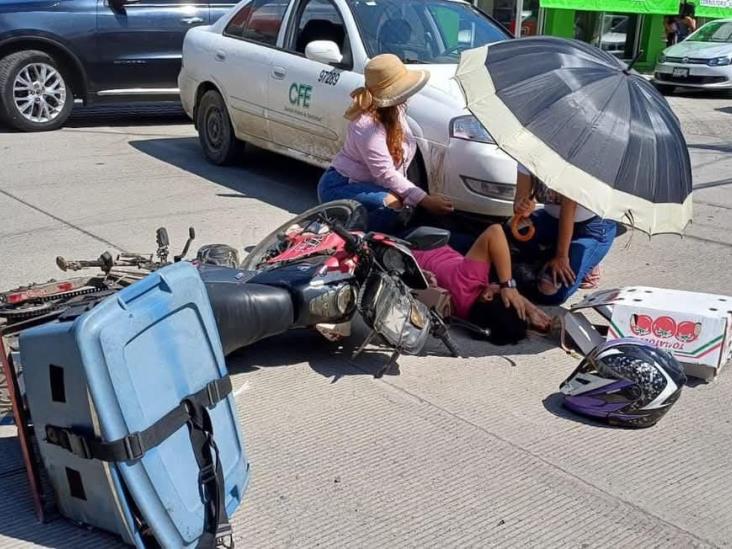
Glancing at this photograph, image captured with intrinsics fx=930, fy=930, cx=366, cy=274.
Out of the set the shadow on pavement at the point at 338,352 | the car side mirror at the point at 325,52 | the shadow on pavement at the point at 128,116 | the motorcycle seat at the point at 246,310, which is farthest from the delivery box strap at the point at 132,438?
the shadow on pavement at the point at 128,116

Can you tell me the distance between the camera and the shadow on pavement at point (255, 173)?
7.59m

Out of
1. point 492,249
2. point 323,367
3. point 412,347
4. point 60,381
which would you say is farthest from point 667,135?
point 60,381

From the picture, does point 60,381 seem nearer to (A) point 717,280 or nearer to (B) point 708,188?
(A) point 717,280

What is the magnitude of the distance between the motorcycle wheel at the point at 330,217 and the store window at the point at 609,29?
17.5 metres

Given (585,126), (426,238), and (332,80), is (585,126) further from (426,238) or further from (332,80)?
(332,80)

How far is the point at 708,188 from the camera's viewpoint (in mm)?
8570

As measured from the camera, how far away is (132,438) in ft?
8.76

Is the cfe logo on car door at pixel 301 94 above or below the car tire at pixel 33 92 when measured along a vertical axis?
above

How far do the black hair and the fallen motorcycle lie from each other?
0.86ft

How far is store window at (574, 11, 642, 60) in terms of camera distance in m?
21.4

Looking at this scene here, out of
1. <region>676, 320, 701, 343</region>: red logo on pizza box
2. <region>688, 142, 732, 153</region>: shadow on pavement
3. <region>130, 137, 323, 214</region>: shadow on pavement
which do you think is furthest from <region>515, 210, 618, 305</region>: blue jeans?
<region>688, 142, 732, 153</region>: shadow on pavement

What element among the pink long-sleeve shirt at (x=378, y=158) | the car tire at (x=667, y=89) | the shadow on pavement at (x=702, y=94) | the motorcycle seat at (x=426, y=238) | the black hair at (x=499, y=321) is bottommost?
the shadow on pavement at (x=702, y=94)

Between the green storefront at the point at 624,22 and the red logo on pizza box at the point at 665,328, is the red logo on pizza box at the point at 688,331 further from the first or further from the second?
the green storefront at the point at 624,22

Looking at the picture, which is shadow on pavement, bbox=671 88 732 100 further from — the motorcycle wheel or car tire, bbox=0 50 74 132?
the motorcycle wheel
